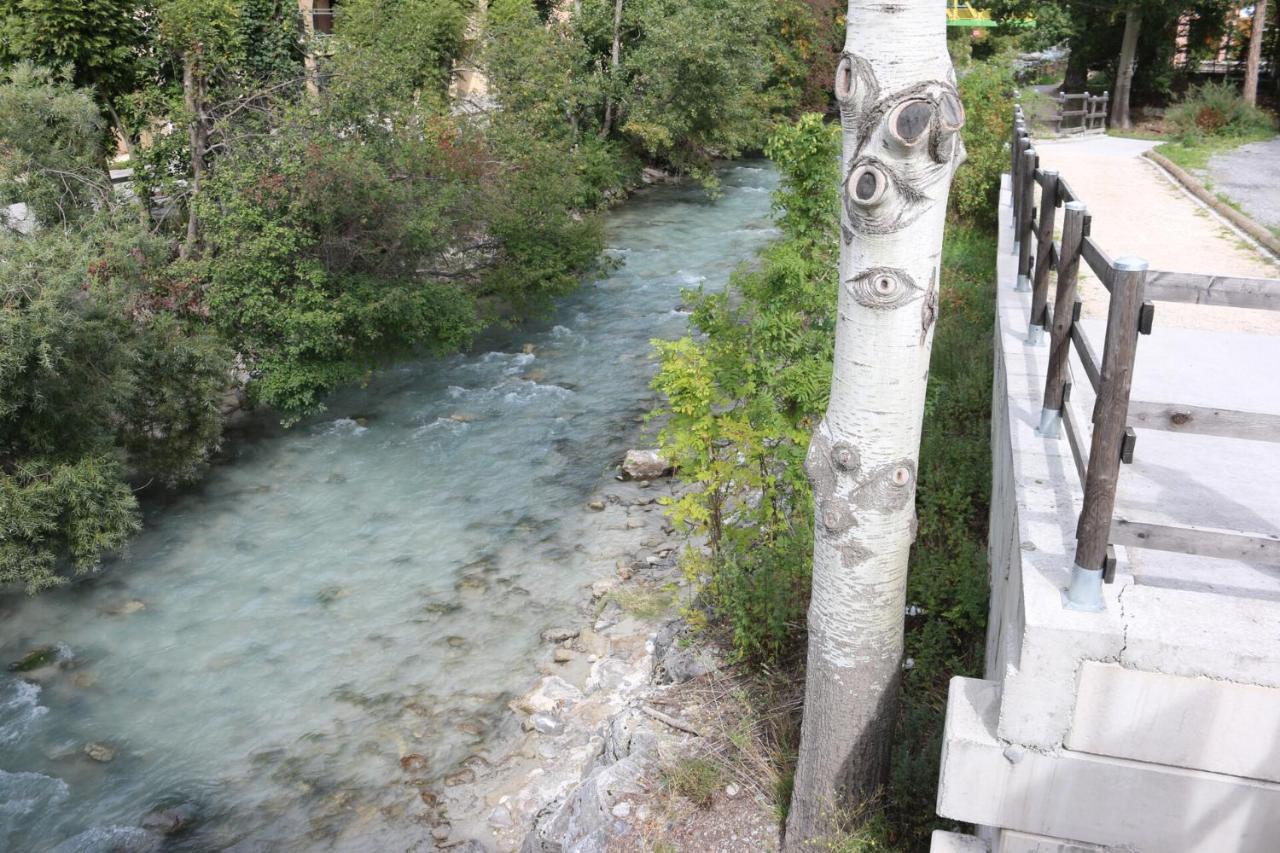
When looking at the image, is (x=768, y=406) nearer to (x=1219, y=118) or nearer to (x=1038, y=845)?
(x=1038, y=845)

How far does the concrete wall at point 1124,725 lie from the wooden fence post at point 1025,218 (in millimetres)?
4681

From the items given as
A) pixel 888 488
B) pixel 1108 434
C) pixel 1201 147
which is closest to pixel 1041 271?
pixel 888 488

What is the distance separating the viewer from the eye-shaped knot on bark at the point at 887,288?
367 centimetres

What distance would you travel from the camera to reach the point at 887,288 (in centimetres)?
368

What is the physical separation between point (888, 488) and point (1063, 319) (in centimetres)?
181

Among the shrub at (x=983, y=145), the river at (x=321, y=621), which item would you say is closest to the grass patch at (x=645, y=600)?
the river at (x=321, y=621)

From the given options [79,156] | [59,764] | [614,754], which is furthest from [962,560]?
[79,156]

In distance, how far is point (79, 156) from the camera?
11.9 meters

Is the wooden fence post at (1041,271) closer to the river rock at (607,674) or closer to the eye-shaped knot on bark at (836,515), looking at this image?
the eye-shaped knot on bark at (836,515)

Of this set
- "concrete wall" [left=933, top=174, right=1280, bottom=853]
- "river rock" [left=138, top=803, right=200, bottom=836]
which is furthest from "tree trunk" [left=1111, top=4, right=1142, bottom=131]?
"river rock" [left=138, top=803, right=200, bottom=836]

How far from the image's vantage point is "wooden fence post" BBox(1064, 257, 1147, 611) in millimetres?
3227

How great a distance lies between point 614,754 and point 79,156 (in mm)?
10002

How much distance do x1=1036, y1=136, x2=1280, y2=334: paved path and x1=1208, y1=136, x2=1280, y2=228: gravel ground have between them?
1.72 feet

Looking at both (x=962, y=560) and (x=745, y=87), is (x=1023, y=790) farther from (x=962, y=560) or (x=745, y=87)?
(x=745, y=87)
